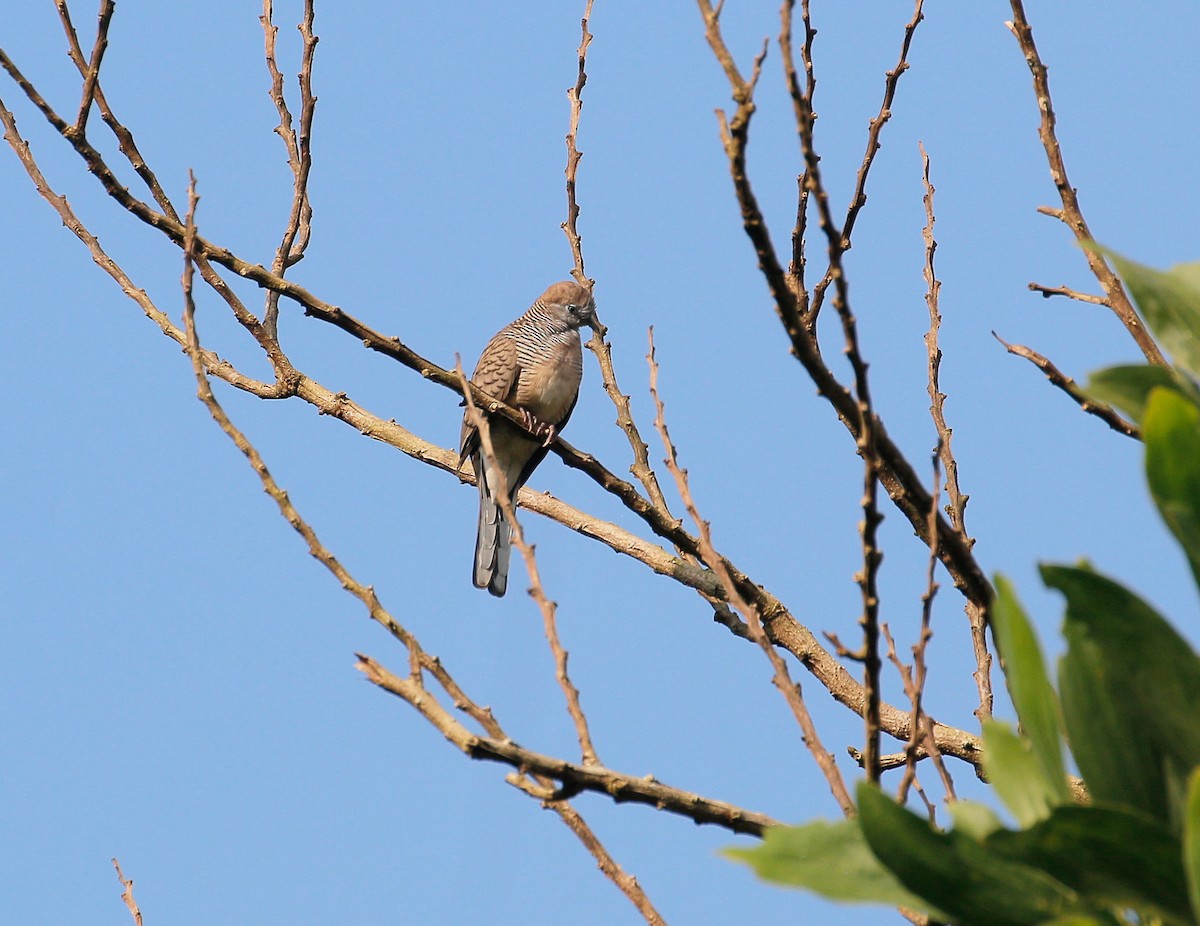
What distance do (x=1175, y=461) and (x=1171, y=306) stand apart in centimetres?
27

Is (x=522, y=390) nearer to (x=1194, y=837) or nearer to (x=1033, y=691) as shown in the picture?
(x=1033, y=691)

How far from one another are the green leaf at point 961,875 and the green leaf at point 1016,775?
0.08 metres

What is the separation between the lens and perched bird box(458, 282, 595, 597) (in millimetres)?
6309

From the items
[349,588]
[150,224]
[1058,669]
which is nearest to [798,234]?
[150,224]

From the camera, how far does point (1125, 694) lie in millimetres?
1415

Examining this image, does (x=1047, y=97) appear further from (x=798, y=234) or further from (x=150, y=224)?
(x=150, y=224)

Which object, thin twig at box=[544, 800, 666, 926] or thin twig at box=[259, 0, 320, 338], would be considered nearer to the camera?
thin twig at box=[544, 800, 666, 926]

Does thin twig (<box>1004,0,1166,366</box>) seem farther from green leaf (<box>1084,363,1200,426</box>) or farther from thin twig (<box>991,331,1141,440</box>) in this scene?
A: green leaf (<box>1084,363,1200,426</box>)

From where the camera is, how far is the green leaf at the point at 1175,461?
1274 mm

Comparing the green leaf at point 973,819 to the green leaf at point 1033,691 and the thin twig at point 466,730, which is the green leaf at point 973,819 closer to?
the green leaf at point 1033,691

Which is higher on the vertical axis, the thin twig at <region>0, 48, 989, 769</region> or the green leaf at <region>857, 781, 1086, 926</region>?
the thin twig at <region>0, 48, 989, 769</region>

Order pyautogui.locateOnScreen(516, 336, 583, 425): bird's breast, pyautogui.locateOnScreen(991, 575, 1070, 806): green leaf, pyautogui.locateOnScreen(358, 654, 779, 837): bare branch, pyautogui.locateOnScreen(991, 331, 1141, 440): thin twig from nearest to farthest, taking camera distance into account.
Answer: pyautogui.locateOnScreen(991, 575, 1070, 806): green leaf < pyautogui.locateOnScreen(358, 654, 779, 837): bare branch < pyautogui.locateOnScreen(991, 331, 1141, 440): thin twig < pyautogui.locateOnScreen(516, 336, 583, 425): bird's breast

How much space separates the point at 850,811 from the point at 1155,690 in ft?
2.26

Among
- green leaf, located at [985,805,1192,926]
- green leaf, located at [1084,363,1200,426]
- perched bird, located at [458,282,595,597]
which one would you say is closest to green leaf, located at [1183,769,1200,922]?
green leaf, located at [985,805,1192,926]
